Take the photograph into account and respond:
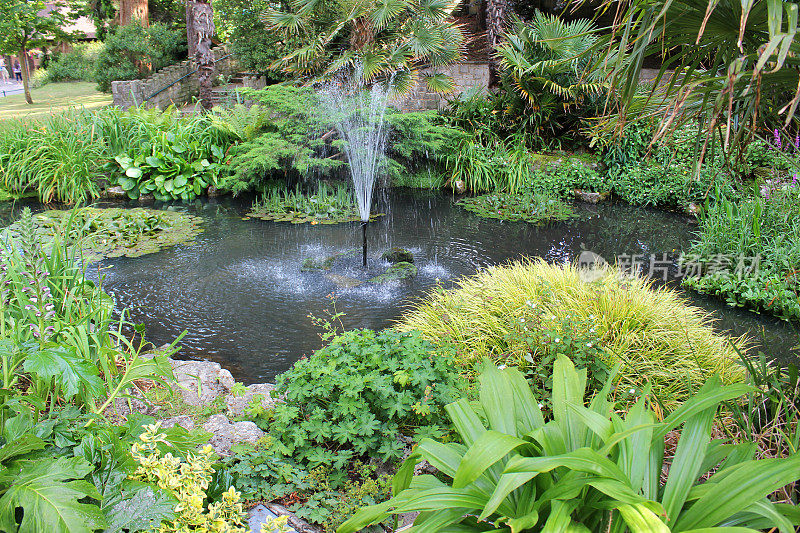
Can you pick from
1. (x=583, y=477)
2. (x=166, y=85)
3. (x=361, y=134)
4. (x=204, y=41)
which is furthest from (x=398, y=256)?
(x=166, y=85)

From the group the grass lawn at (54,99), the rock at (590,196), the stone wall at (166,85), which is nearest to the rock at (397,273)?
the rock at (590,196)

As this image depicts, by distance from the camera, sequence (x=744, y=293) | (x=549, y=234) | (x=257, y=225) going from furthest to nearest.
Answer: (x=257, y=225) → (x=549, y=234) → (x=744, y=293)

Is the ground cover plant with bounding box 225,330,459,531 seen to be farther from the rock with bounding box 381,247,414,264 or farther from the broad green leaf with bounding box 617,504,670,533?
the rock with bounding box 381,247,414,264

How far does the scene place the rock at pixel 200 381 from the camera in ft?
11.0

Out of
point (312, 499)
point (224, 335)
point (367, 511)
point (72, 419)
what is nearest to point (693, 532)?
point (367, 511)

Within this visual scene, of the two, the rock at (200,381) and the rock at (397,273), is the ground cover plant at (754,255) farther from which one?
the rock at (200,381)

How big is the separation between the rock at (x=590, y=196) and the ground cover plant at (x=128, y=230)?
645 centimetres

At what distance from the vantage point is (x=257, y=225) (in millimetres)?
8328

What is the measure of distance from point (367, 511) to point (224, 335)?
351cm

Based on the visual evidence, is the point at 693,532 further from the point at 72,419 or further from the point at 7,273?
the point at 7,273

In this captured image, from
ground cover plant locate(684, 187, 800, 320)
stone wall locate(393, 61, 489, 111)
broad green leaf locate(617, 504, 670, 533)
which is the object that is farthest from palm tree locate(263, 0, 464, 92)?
broad green leaf locate(617, 504, 670, 533)

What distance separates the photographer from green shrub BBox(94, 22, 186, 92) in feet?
52.1

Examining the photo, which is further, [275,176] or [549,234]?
[275,176]

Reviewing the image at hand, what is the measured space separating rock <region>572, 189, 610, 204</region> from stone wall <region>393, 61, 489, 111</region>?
160 inches
